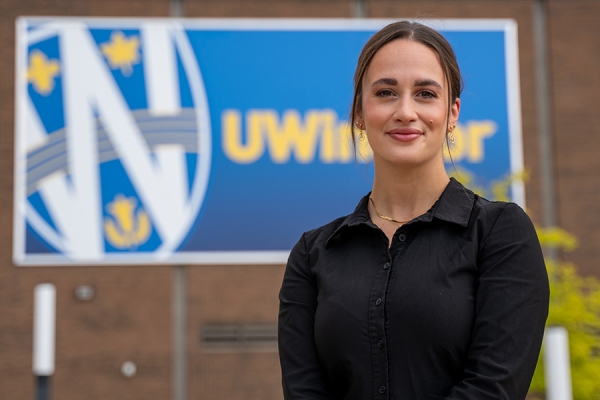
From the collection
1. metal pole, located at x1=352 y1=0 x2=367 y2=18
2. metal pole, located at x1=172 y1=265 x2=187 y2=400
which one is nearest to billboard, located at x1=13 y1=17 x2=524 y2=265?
metal pole, located at x1=172 y1=265 x2=187 y2=400

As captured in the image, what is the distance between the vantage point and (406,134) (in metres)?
1.65

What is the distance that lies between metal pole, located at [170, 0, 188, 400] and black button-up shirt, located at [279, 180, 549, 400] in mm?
9710

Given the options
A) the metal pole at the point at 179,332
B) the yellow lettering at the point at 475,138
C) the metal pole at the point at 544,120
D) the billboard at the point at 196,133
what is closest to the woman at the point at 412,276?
the billboard at the point at 196,133

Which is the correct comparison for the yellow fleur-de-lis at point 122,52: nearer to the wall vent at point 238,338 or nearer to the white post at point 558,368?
the wall vent at point 238,338

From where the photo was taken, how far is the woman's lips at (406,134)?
64.8 inches

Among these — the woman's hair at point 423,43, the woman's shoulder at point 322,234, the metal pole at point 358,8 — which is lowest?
the woman's shoulder at point 322,234

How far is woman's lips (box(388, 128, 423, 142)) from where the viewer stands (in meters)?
1.65

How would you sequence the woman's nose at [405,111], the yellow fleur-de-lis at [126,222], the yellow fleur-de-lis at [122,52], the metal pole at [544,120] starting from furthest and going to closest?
the metal pole at [544,120] < the yellow fleur-de-lis at [122,52] < the yellow fleur-de-lis at [126,222] < the woman's nose at [405,111]

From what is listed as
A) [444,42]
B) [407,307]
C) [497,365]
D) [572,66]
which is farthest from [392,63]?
[572,66]

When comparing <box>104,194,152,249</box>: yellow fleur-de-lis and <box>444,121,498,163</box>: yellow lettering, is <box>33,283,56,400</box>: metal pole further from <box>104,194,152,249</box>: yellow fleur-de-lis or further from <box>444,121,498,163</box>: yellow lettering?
<box>444,121,498,163</box>: yellow lettering

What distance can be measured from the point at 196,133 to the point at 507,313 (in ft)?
31.2

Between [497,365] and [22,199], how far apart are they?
1007cm

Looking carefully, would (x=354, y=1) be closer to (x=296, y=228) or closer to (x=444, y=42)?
(x=296, y=228)

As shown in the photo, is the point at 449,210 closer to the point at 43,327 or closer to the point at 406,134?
the point at 406,134
